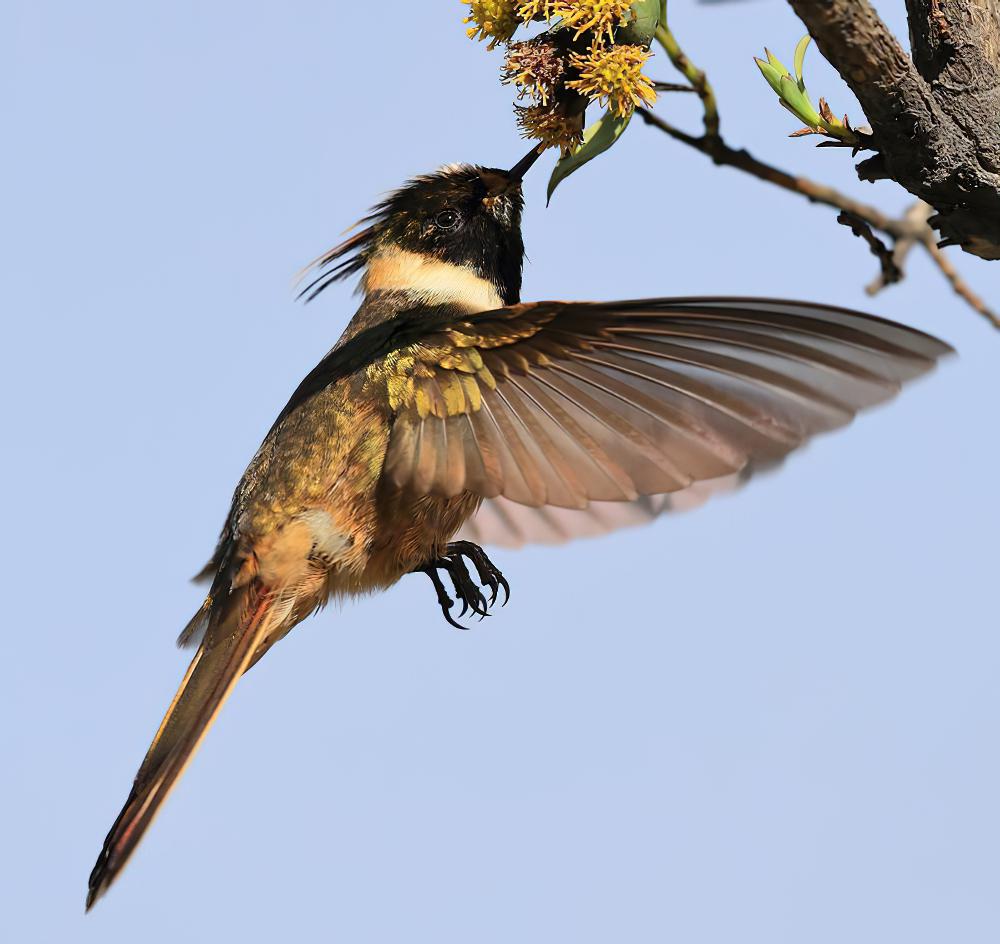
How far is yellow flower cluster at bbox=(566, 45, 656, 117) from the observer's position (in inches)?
98.7

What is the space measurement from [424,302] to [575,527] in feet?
2.88

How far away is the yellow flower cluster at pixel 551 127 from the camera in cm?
265

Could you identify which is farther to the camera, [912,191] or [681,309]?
[681,309]

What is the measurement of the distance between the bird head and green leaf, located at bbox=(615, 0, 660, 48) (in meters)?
1.23

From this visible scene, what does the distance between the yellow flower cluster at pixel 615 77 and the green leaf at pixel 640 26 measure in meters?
0.03

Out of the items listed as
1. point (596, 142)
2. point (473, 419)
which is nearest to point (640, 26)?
point (596, 142)

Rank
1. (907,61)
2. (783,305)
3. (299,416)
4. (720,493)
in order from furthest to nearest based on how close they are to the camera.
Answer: (299,416)
(720,493)
(783,305)
(907,61)

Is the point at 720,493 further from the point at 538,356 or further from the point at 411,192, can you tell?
the point at 411,192

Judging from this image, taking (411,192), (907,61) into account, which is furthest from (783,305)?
(411,192)

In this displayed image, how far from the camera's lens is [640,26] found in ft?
8.34

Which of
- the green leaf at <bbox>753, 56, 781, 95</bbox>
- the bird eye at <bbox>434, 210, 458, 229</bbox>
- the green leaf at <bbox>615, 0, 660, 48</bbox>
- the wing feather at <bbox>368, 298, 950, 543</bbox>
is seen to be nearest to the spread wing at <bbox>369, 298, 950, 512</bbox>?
the wing feather at <bbox>368, 298, 950, 543</bbox>

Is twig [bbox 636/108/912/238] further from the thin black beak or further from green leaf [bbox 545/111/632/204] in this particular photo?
the thin black beak

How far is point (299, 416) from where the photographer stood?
11.7ft

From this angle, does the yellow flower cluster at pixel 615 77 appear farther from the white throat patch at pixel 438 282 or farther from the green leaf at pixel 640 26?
the white throat patch at pixel 438 282
